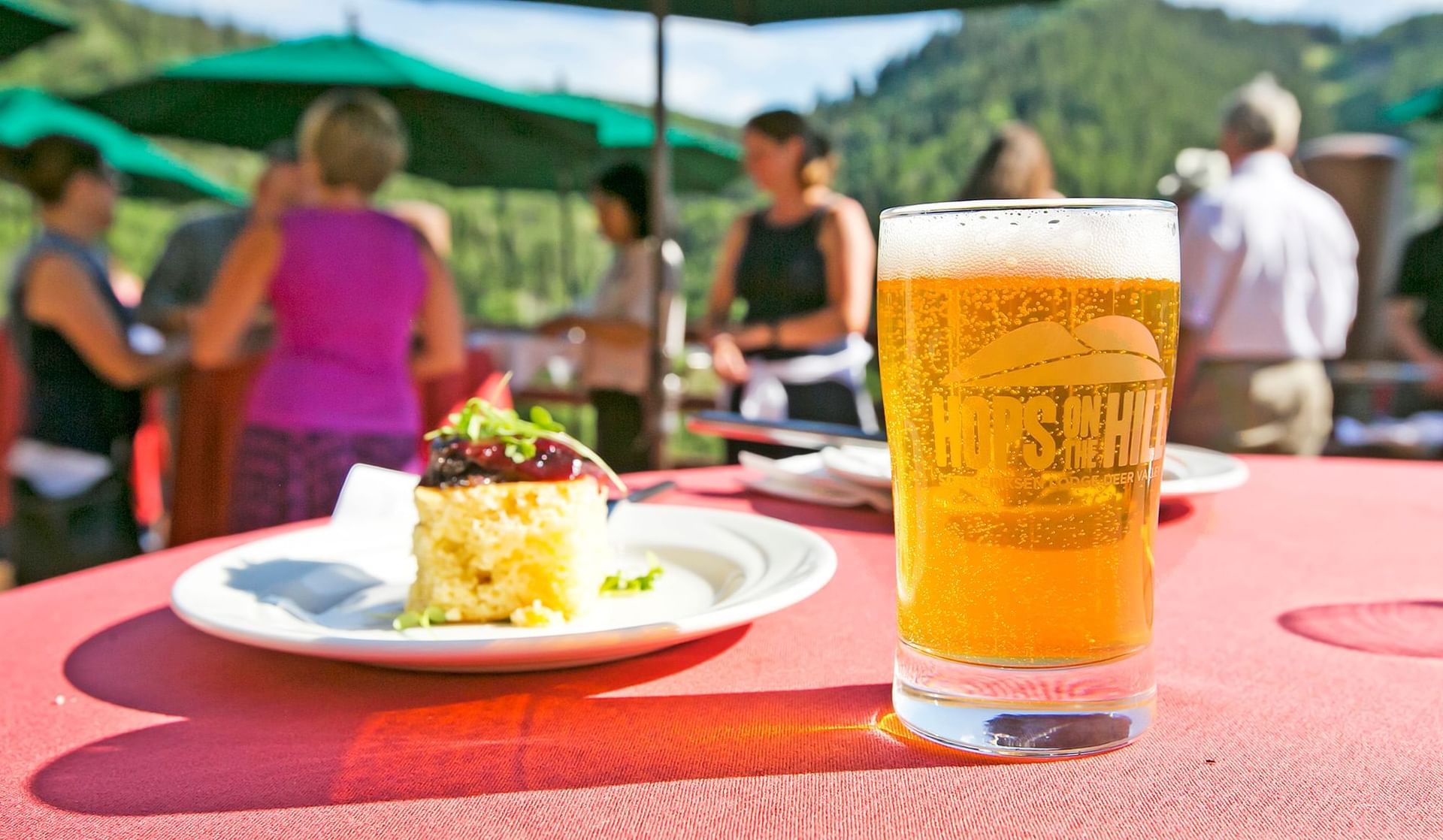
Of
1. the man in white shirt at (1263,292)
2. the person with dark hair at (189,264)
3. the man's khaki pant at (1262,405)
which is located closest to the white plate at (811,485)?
the man in white shirt at (1263,292)

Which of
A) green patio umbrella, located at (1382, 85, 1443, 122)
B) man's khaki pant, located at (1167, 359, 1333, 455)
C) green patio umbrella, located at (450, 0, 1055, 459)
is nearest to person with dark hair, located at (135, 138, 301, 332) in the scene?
green patio umbrella, located at (450, 0, 1055, 459)

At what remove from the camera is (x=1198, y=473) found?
4.49 feet

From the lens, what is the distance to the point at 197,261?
5.82 meters

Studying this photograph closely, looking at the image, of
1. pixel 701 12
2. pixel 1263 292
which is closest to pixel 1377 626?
pixel 701 12

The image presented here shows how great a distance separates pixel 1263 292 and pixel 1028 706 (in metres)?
4.14

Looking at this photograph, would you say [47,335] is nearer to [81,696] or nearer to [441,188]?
[81,696]

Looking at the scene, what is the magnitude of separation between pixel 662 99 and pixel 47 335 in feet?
7.76

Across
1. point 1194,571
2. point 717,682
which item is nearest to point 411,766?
point 717,682

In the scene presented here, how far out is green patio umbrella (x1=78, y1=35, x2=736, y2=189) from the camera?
20.6ft

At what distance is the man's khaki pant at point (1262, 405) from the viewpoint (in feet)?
14.3

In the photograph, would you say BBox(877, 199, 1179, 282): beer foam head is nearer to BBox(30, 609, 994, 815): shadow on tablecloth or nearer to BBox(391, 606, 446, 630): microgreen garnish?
BBox(30, 609, 994, 815): shadow on tablecloth

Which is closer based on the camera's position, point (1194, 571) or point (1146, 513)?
point (1146, 513)

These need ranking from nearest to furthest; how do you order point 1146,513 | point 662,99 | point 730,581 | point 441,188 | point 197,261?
point 1146,513 < point 730,581 < point 662,99 < point 197,261 < point 441,188

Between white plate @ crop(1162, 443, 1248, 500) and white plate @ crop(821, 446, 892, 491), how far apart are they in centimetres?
32
